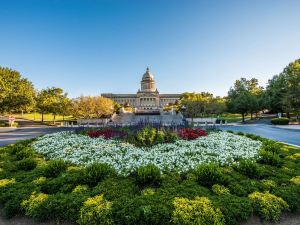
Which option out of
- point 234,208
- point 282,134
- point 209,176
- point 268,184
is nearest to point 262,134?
point 282,134

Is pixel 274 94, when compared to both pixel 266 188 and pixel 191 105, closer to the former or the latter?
pixel 191 105

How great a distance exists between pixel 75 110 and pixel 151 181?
38.8 meters

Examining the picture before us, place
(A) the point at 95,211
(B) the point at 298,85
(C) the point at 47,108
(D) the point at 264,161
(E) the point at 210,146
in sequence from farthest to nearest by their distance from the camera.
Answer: (C) the point at 47,108
(B) the point at 298,85
(E) the point at 210,146
(D) the point at 264,161
(A) the point at 95,211

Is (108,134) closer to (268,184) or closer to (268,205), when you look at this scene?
(268,184)

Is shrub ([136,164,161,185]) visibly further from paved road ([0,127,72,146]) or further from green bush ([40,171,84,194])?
paved road ([0,127,72,146])

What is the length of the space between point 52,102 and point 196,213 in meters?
46.8

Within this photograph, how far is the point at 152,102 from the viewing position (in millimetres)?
121625

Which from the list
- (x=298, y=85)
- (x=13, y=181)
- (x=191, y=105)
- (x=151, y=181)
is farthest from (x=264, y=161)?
(x=191, y=105)

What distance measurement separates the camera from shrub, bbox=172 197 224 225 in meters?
3.67

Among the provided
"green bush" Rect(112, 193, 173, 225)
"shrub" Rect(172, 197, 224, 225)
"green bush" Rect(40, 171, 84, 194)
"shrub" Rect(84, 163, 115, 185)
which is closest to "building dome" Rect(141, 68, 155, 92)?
"shrub" Rect(84, 163, 115, 185)

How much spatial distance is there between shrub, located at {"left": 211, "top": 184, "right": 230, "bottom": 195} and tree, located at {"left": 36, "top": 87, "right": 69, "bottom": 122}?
43805 millimetres

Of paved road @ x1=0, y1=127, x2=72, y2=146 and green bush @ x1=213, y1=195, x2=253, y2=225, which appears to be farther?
paved road @ x1=0, y1=127, x2=72, y2=146

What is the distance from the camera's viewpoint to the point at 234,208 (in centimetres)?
402

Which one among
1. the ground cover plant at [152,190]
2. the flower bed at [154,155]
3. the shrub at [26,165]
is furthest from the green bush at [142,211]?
the shrub at [26,165]
